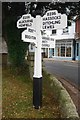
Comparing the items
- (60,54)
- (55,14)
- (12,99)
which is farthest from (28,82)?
(60,54)

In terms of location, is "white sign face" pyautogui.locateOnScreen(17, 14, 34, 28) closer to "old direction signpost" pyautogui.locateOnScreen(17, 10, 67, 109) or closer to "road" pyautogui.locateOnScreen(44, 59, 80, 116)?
"old direction signpost" pyautogui.locateOnScreen(17, 10, 67, 109)

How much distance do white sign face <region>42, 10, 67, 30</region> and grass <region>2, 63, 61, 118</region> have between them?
204 centimetres

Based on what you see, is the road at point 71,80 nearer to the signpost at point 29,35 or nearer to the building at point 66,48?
the signpost at point 29,35

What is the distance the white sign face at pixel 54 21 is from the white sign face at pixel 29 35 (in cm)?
31

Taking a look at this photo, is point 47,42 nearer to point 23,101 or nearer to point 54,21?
point 54,21

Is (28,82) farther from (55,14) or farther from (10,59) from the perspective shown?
(55,14)

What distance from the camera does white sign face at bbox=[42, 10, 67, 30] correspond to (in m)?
6.64

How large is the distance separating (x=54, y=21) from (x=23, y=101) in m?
2.37

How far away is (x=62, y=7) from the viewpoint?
11703 mm

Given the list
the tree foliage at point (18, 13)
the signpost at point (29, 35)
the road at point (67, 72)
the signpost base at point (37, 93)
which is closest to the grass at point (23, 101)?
the signpost base at point (37, 93)

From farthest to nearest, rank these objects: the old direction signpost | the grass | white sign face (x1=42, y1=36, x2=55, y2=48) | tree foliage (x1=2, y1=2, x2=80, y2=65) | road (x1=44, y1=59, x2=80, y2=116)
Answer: tree foliage (x1=2, y1=2, x2=80, y2=65), road (x1=44, y1=59, x2=80, y2=116), white sign face (x1=42, y1=36, x2=55, y2=48), the old direction signpost, the grass

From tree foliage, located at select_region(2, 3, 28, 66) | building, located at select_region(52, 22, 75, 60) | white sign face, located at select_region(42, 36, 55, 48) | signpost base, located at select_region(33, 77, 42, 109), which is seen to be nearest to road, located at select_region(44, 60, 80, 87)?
tree foliage, located at select_region(2, 3, 28, 66)

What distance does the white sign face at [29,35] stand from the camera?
6688 mm

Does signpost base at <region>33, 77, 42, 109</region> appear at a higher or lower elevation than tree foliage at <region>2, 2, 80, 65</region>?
lower
